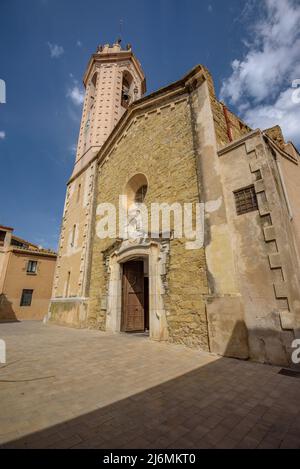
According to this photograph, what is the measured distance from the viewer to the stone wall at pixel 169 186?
532cm

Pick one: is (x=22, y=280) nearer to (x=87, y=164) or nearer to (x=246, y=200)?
(x=87, y=164)

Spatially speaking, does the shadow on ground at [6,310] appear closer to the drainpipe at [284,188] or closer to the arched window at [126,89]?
the arched window at [126,89]

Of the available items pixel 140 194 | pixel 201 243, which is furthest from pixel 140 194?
pixel 201 243

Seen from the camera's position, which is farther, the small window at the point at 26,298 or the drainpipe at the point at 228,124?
the small window at the point at 26,298

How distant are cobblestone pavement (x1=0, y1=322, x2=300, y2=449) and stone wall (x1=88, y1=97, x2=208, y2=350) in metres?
1.38

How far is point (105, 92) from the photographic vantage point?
14922mm

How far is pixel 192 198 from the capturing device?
19.8 ft

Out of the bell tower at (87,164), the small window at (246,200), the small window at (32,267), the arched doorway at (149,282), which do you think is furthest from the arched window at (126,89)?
the small window at (32,267)

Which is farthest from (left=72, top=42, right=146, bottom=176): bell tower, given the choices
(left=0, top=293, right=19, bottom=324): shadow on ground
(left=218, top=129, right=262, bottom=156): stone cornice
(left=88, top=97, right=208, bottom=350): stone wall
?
(left=0, top=293, right=19, bottom=324): shadow on ground

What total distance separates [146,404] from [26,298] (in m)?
19.9

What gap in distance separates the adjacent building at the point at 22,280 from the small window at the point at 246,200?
19.5 meters

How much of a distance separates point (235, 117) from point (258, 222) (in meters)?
5.24
